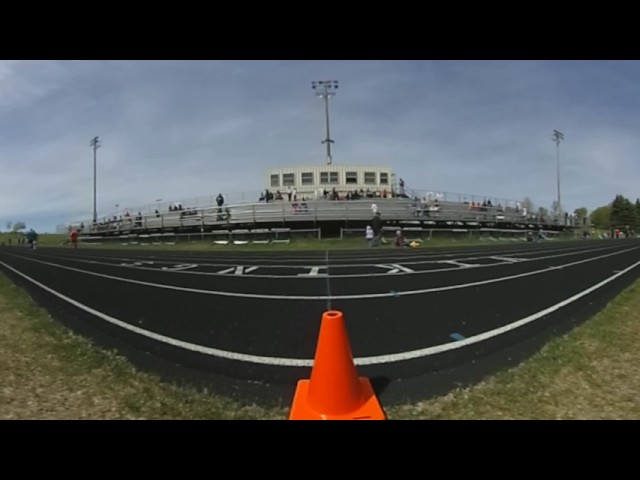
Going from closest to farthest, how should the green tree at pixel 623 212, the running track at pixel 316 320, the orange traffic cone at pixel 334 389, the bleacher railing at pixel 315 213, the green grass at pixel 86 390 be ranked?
the orange traffic cone at pixel 334 389 → the green grass at pixel 86 390 → the running track at pixel 316 320 → the bleacher railing at pixel 315 213 → the green tree at pixel 623 212

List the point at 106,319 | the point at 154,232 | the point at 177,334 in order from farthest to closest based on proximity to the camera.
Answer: the point at 154,232, the point at 106,319, the point at 177,334

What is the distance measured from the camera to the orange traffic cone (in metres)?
2.87

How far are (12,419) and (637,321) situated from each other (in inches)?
295

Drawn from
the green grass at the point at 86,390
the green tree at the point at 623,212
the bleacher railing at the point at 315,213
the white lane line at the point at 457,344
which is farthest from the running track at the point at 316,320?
the green tree at the point at 623,212

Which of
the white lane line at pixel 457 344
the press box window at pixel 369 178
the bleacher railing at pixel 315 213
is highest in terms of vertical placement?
the press box window at pixel 369 178

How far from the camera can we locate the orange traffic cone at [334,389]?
287cm

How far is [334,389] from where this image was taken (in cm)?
291

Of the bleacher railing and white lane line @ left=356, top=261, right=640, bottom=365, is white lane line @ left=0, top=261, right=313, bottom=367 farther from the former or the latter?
the bleacher railing

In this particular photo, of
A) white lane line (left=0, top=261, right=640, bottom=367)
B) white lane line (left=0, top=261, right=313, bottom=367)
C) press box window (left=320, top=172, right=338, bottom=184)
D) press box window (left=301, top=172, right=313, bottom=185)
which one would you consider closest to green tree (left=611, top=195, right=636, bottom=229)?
press box window (left=320, top=172, right=338, bottom=184)

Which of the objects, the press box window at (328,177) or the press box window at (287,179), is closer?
the press box window at (328,177)

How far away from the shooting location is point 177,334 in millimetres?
5121

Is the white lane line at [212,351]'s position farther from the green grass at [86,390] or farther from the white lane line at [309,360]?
the green grass at [86,390]
